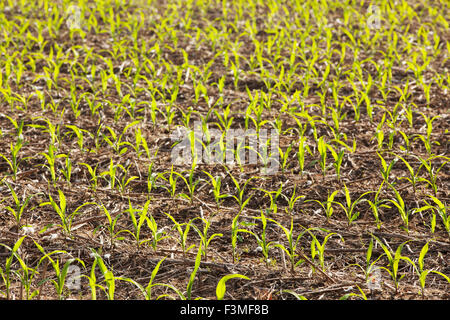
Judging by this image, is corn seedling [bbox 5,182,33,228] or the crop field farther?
corn seedling [bbox 5,182,33,228]

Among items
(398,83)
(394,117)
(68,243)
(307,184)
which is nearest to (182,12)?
(398,83)

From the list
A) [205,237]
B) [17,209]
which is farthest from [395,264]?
[17,209]

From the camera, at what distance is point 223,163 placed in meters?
3.32

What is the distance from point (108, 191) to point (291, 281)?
1.20m

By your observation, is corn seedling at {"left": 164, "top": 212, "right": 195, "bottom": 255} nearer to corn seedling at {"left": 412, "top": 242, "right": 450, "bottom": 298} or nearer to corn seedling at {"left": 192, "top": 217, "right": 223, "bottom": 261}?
corn seedling at {"left": 192, "top": 217, "right": 223, "bottom": 261}

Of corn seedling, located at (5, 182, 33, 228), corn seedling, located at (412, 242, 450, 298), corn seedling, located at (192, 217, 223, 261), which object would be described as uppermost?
corn seedling, located at (5, 182, 33, 228)

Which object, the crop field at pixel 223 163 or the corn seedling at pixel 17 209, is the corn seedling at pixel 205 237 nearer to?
the crop field at pixel 223 163

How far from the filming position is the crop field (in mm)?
2416

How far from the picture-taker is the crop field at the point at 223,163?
2416 mm

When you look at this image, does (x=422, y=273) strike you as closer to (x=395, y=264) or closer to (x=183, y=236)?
(x=395, y=264)

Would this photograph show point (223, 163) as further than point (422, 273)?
Yes

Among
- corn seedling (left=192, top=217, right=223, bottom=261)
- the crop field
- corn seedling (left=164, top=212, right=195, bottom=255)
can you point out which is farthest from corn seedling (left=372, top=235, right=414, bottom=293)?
corn seedling (left=164, top=212, right=195, bottom=255)

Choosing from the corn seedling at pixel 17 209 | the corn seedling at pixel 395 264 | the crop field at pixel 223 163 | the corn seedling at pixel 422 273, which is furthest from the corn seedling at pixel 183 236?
the corn seedling at pixel 422 273

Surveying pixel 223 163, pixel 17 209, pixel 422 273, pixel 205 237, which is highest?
pixel 223 163
